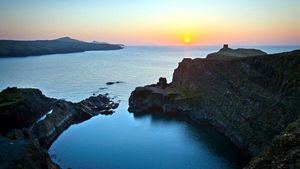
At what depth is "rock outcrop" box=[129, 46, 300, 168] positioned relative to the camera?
207 ft

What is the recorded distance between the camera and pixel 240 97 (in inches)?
3093

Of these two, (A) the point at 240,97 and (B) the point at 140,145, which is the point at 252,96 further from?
(B) the point at 140,145

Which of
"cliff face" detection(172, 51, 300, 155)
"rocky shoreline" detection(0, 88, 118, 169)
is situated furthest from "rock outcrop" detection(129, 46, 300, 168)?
"rocky shoreline" detection(0, 88, 118, 169)

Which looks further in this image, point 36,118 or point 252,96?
point 36,118

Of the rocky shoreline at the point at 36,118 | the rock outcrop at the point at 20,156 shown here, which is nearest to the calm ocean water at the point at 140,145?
the rocky shoreline at the point at 36,118

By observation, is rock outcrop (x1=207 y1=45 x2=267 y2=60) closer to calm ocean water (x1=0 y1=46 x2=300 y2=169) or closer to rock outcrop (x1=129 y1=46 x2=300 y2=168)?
rock outcrop (x1=129 y1=46 x2=300 y2=168)

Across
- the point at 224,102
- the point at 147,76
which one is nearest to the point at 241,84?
the point at 224,102

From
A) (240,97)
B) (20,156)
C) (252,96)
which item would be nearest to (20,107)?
(20,156)

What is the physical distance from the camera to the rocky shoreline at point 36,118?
44175 mm

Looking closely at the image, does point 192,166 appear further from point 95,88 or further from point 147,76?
point 147,76

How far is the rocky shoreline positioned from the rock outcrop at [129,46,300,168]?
54.8ft

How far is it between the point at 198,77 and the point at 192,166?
169 ft

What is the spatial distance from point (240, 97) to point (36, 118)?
5778 centimetres

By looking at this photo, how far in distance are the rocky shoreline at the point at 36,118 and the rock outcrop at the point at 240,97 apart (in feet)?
54.8
